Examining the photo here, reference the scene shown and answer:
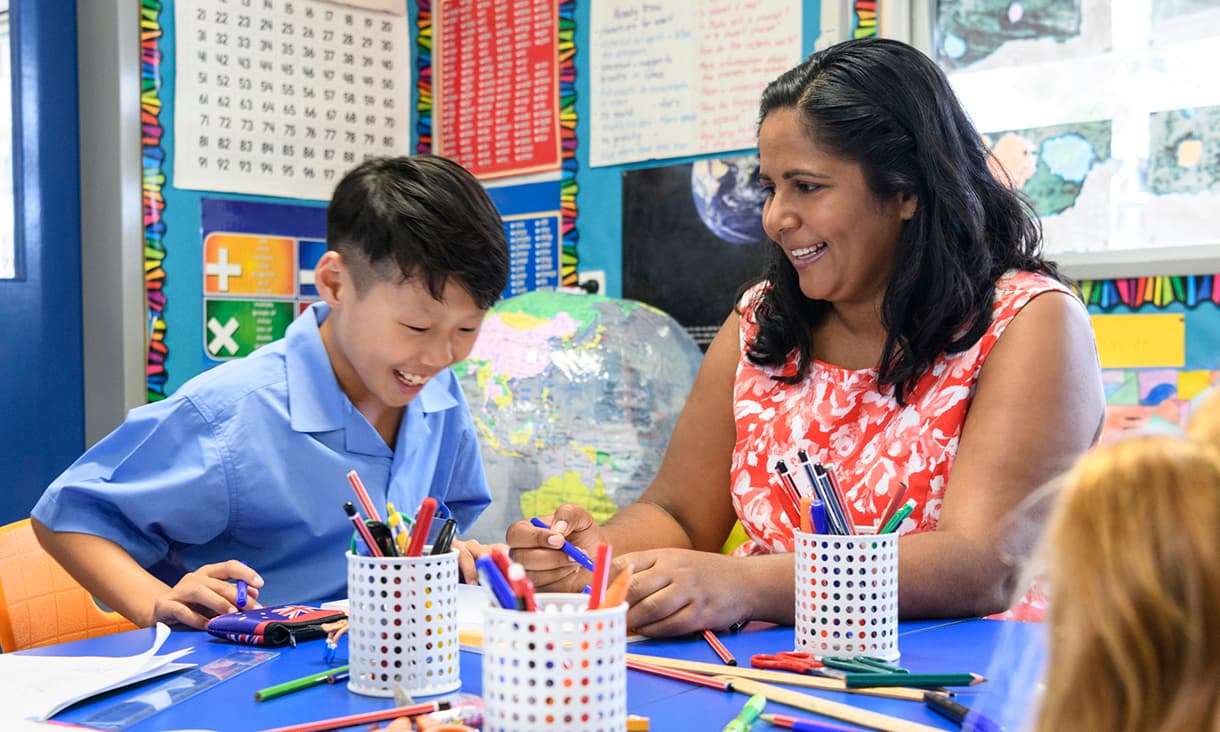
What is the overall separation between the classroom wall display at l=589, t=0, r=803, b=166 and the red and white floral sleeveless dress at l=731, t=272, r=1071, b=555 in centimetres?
95

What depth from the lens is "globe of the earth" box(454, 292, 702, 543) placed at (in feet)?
7.02

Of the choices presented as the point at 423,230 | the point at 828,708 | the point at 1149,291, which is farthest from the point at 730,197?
the point at 828,708

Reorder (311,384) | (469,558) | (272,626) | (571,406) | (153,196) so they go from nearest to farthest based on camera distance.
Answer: (272,626), (469,558), (311,384), (571,406), (153,196)

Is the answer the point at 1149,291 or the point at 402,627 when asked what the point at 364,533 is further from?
the point at 1149,291

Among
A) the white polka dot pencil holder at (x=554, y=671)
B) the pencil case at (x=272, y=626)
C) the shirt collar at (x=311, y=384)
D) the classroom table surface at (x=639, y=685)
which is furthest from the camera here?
the shirt collar at (x=311, y=384)

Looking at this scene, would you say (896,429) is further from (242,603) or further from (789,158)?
(242,603)

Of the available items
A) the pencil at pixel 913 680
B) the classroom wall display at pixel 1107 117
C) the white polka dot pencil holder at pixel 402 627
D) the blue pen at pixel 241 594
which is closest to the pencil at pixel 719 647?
the pencil at pixel 913 680

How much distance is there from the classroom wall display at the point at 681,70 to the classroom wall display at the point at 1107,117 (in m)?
0.44

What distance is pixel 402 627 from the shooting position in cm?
82

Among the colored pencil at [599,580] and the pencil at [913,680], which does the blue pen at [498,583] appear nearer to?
the colored pencil at [599,580]

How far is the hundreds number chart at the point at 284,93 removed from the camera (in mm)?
2447

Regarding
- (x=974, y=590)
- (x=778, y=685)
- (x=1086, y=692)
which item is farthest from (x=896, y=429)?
(x=1086, y=692)

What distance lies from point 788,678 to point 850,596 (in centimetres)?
10

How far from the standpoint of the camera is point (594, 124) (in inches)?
102
